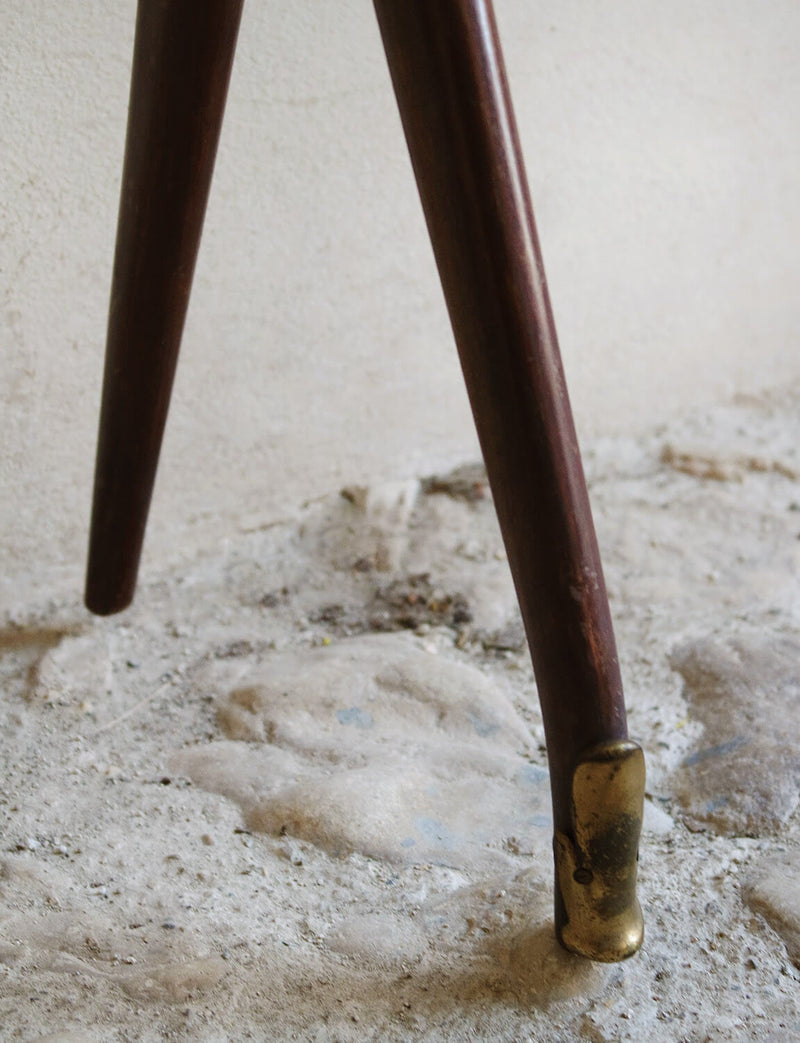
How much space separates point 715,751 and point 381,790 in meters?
0.33

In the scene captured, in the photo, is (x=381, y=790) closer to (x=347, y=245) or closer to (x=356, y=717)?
(x=356, y=717)

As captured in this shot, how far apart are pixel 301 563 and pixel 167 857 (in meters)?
0.54

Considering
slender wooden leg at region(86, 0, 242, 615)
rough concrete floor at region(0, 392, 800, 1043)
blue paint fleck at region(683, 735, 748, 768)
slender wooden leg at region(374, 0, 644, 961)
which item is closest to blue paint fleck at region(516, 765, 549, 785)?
rough concrete floor at region(0, 392, 800, 1043)

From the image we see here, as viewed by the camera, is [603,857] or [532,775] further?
[532,775]

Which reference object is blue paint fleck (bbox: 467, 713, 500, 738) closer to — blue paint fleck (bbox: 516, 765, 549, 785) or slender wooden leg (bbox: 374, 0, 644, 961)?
blue paint fleck (bbox: 516, 765, 549, 785)

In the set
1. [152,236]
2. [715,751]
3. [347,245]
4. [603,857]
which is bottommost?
[715,751]

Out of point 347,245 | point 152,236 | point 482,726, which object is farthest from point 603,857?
point 347,245

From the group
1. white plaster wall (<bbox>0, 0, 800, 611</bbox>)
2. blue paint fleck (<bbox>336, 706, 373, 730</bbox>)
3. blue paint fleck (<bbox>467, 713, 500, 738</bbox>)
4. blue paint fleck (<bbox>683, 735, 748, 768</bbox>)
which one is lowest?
blue paint fleck (<bbox>683, 735, 748, 768</bbox>)

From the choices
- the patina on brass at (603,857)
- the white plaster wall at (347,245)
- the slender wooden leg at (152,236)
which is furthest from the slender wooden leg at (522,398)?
the white plaster wall at (347,245)

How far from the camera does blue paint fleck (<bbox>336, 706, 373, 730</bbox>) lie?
100 cm

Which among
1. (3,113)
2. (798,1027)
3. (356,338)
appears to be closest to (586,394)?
(356,338)

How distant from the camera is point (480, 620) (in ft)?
3.95

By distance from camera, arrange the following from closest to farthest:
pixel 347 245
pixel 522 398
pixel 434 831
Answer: pixel 522 398
pixel 434 831
pixel 347 245

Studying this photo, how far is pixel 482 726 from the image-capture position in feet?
3.28
